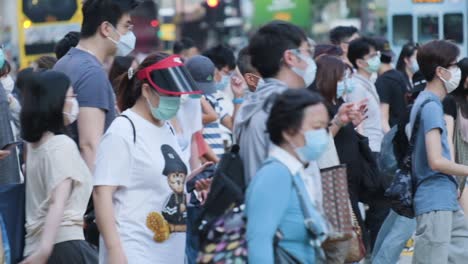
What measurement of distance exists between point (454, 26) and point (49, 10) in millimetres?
8111

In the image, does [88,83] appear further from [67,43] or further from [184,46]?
[184,46]

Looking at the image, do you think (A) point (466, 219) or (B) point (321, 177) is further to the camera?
(A) point (466, 219)

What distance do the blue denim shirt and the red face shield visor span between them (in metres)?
2.01

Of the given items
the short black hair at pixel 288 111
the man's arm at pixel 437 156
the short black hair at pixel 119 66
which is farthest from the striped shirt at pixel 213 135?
the short black hair at pixel 288 111

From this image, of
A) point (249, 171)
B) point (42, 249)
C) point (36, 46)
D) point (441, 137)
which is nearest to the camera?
point (249, 171)

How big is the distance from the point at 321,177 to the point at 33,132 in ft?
4.55

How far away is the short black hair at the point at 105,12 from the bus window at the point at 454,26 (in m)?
18.8

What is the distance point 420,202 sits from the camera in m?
7.66

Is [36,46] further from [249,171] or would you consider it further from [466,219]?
[249,171]

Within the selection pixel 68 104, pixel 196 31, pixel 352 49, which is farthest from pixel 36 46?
pixel 196 31

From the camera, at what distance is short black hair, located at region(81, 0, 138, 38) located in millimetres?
7039

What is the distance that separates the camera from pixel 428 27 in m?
26.1

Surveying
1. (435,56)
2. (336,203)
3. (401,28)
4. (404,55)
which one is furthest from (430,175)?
(401,28)

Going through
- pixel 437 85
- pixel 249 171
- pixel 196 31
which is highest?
pixel 249 171
